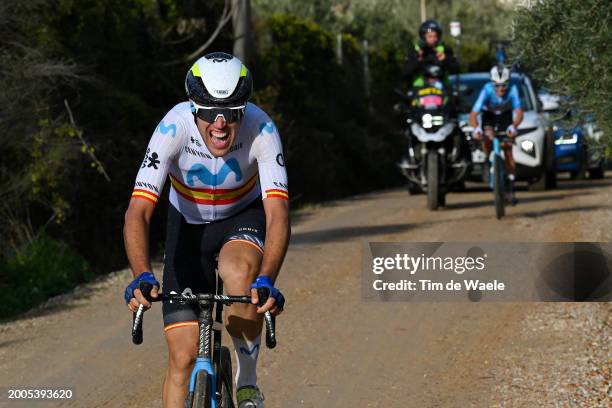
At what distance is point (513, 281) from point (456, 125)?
255 inches

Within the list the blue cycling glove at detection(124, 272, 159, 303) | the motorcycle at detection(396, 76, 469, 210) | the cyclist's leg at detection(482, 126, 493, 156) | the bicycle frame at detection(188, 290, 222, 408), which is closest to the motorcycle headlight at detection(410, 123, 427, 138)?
the motorcycle at detection(396, 76, 469, 210)

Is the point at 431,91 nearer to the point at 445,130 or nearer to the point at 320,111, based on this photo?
the point at 445,130

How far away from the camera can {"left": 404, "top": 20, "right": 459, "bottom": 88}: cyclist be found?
17984 mm

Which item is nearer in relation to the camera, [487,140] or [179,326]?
[179,326]

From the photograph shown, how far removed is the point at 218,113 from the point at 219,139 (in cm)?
18

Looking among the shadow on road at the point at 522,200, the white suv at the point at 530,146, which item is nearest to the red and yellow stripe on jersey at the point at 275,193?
the shadow on road at the point at 522,200

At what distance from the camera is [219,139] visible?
5.68m

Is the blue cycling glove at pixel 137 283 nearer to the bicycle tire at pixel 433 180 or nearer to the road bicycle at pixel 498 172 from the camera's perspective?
the road bicycle at pixel 498 172

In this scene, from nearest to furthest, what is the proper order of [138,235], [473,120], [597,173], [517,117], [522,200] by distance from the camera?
[138,235] < [517,117] < [473,120] < [522,200] < [597,173]

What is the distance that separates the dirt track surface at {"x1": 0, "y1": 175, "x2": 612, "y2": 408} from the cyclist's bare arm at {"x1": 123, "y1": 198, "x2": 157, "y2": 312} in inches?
101

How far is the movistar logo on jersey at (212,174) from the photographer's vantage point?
5.92 metres

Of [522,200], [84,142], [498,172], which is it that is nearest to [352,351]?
[84,142]

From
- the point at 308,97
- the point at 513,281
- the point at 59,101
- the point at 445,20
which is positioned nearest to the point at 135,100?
the point at 59,101

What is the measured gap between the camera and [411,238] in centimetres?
1516
